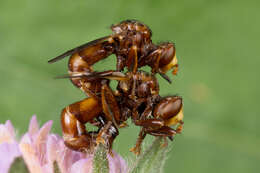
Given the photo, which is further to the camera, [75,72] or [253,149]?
[253,149]

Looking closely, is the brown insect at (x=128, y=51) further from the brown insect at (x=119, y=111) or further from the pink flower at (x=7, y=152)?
the pink flower at (x=7, y=152)

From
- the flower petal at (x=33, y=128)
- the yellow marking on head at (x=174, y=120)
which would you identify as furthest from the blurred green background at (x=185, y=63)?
the yellow marking on head at (x=174, y=120)

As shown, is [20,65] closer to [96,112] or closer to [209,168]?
[209,168]

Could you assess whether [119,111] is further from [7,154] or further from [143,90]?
[7,154]

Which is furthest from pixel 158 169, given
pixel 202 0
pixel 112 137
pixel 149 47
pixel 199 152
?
pixel 202 0

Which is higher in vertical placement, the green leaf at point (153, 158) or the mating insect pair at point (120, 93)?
the mating insect pair at point (120, 93)

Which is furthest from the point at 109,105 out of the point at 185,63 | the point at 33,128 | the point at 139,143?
the point at 185,63
